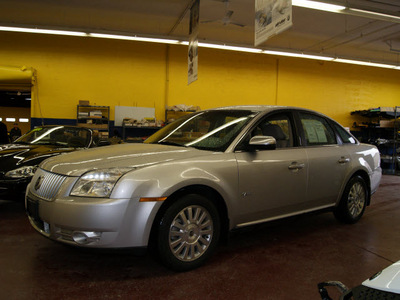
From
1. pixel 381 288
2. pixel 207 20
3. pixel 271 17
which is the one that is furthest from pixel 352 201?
pixel 207 20

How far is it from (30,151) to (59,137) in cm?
79

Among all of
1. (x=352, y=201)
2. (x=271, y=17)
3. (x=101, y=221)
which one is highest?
(x=271, y=17)

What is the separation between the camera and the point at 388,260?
287 centimetres

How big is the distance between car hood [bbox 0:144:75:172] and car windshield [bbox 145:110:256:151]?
1.73m

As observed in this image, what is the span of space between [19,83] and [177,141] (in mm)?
8019

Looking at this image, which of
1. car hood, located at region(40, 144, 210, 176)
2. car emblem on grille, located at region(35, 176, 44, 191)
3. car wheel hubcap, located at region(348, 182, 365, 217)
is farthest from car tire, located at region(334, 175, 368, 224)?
car emblem on grille, located at region(35, 176, 44, 191)

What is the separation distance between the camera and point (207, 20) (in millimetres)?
8766

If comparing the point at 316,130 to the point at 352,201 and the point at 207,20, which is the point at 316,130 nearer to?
the point at 352,201

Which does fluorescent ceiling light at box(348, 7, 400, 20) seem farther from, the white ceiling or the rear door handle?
the rear door handle

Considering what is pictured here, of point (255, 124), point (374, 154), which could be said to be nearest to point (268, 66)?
point (374, 154)

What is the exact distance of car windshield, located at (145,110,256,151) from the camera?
2881mm

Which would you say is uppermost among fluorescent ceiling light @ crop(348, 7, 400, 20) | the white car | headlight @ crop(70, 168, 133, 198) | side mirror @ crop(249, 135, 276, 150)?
fluorescent ceiling light @ crop(348, 7, 400, 20)

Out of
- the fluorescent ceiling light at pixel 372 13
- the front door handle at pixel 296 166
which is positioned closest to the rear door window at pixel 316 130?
the front door handle at pixel 296 166

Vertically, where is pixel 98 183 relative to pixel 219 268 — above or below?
above
